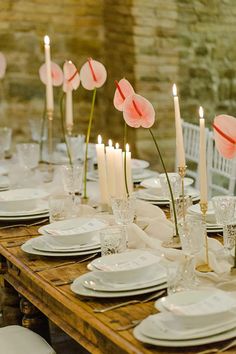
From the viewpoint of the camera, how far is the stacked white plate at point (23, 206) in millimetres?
3154

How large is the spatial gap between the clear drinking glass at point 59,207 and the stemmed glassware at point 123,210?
297mm

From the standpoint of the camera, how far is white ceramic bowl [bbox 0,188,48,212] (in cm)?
323

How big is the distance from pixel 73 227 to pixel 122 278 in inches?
24.3

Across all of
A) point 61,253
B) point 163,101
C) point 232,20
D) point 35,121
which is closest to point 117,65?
point 163,101

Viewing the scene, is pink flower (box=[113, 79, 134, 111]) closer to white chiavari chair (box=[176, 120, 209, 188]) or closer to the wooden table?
the wooden table

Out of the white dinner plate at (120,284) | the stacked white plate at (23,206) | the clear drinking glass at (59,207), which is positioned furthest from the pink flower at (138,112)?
the stacked white plate at (23,206)

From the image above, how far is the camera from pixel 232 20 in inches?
236

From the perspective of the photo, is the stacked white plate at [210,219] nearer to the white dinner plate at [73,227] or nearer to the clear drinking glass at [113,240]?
the white dinner plate at [73,227]

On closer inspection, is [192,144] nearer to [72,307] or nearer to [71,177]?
[71,177]

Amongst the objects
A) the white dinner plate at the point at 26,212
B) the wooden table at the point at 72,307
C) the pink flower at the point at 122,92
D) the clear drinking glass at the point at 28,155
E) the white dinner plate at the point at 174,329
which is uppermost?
the pink flower at the point at 122,92

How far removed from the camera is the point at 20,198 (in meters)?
3.35

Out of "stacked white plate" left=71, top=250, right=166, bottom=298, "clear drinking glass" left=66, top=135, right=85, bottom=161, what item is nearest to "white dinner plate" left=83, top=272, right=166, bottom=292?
"stacked white plate" left=71, top=250, right=166, bottom=298

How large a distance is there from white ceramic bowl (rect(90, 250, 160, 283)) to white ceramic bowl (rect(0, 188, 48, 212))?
3.24 ft

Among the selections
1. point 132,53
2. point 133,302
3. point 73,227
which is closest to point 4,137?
point 132,53
